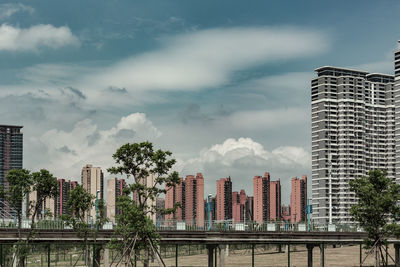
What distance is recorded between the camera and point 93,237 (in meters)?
61.8

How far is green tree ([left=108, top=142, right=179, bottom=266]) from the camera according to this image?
49497mm

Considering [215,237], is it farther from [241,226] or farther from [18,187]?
[18,187]

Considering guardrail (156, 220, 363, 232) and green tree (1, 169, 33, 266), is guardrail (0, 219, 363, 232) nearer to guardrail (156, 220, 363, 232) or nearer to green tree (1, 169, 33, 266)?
guardrail (156, 220, 363, 232)

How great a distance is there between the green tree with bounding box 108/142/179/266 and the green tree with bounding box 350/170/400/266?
22023mm

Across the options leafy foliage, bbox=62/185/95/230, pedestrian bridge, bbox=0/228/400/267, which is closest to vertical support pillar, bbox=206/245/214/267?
pedestrian bridge, bbox=0/228/400/267

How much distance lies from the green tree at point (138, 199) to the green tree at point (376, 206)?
22023 mm

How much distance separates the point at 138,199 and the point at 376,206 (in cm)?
2550

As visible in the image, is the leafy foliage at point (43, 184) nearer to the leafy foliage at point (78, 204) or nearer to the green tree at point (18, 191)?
the green tree at point (18, 191)

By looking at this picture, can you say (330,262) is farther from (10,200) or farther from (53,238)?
(10,200)

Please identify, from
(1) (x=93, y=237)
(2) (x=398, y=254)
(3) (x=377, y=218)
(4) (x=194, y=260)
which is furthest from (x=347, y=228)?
(1) (x=93, y=237)

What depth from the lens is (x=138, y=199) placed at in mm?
51969

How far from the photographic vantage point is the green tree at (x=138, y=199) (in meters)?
49.5

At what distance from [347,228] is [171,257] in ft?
125

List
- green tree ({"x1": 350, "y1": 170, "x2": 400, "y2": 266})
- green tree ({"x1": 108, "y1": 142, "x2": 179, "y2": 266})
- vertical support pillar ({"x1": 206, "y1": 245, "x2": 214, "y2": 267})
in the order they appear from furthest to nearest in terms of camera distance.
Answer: vertical support pillar ({"x1": 206, "y1": 245, "x2": 214, "y2": 267}) → green tree ({"x1": 350, "y1": 170, "x2": 400, "y2": 266}) → green tree ({"x1": 108, "y1": 142, "x2": 179, "y2": 266})
